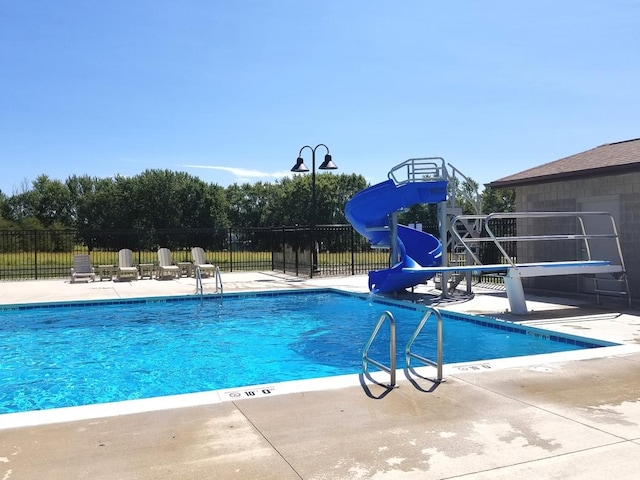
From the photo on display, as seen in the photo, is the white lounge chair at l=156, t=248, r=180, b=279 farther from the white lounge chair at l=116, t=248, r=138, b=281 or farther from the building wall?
the building wall

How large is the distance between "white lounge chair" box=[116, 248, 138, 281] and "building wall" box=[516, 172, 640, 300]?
12748 mm

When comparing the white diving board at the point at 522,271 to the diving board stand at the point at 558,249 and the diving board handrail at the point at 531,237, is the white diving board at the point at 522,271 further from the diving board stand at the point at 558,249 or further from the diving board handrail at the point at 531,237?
the diving board handrail at the point at 531,237

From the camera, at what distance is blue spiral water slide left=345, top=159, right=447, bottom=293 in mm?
13352

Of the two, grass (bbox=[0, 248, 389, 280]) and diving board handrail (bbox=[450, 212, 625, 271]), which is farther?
grass (bbox=[0, 248, 389, 280])

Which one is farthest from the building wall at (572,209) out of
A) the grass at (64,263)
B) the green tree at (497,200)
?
the green tree at (497,200)

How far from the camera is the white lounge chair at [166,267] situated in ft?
64.5

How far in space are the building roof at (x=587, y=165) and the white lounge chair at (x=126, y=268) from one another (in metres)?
12.2

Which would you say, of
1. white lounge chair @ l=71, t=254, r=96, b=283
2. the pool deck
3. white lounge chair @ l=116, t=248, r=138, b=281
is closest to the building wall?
the pool deck

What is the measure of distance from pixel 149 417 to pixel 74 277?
15.6m

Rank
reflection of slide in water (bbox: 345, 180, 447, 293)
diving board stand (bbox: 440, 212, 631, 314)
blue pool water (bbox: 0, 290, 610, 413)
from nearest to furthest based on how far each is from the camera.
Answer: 1. blue pool water (bbox: 0, 290, 610, 413)
2. diving board stand (bbox: 440, 212, 631, 314)
3. reflection of slide in water (bbox: 345, 180, 447, 293)

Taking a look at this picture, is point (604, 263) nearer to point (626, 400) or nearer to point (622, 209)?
point (622, 209)

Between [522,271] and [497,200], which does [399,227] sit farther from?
[497,200]

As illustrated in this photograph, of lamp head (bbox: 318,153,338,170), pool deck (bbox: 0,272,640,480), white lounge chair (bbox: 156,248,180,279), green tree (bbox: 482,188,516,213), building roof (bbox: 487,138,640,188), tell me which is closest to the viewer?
pool deck (bbox: 0,272,640,480)

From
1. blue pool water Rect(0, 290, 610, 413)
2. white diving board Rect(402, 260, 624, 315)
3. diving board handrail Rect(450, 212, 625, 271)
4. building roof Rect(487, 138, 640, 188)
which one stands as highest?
building roof Rect(487, 138, 640, 188)
